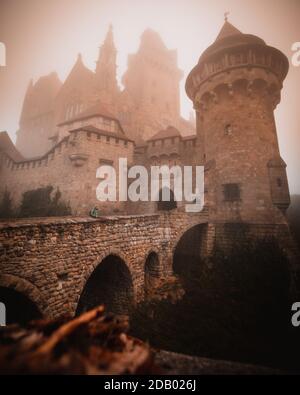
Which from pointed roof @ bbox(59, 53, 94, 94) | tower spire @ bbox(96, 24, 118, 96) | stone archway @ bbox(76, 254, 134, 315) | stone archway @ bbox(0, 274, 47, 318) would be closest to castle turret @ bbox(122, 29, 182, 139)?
tower spire @ bbox(96, 24, 118, 96)

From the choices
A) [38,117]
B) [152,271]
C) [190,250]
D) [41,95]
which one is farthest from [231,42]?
[41,95]

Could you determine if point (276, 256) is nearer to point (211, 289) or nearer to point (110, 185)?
point (211, 289)

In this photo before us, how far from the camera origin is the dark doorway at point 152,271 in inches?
388

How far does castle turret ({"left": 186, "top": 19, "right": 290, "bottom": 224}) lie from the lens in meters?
11.2

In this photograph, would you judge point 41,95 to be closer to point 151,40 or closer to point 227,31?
point 151,40

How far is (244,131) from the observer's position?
11719mm

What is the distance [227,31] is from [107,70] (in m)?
16.5

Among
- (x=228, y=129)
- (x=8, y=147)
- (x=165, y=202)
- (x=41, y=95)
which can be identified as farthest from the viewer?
(x=41, y=95)

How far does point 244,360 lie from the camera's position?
20.3ft

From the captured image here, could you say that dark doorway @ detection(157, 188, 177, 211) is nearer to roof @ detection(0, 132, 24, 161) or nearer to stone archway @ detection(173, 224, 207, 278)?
stone archway @ detection(173, 224, 207, 278)

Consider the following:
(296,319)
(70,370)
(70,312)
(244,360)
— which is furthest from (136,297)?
(70,370)

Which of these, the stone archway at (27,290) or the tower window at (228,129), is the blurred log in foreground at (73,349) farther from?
the tower window at (228,129)

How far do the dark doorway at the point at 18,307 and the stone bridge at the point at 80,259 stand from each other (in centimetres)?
3
